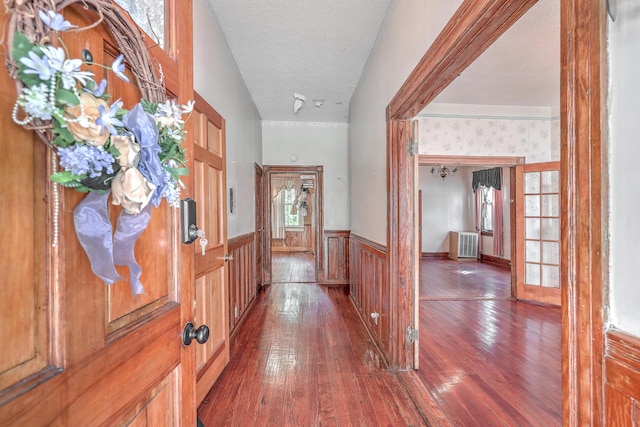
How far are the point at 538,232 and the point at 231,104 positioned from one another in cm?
453

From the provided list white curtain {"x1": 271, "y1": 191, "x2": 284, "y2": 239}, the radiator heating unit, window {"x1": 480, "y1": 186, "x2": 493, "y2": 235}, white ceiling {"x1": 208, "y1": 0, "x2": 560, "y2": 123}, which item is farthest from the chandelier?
white curtain {"x1": 271, "y1": 191, "x2": 284, "y2": 239}

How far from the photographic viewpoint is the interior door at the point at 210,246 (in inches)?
76.9

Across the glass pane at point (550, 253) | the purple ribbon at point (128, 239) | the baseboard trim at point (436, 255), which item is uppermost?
the purple ribbon at point (128, 239)

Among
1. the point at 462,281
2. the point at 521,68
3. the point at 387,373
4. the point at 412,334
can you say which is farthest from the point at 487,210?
the point at 387,373

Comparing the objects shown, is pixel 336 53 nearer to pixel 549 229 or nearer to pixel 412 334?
pixel 412 334

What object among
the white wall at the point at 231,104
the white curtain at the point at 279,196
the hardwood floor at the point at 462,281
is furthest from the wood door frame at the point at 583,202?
the white curtain at the point at 279,196

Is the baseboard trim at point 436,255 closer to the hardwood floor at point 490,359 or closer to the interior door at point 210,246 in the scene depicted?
the hardwood floor at point 490,359

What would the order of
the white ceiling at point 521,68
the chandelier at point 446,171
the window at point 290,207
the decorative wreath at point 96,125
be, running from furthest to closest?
1. the window at point 290,207
2. the chandelier at point 446,171
3. the white ceiling at point 521,68
4. the decorative wreath at point 96,125

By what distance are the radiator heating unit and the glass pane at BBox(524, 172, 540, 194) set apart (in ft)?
11.9

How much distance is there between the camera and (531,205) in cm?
436

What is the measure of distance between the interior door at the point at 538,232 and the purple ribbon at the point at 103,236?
5.02 metres

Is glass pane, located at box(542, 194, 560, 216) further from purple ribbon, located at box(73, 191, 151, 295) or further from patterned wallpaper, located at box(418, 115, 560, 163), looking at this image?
purple ribbon, located at box(73, 191, 151, 295)

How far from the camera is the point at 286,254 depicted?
9.62 m

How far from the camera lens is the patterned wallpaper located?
14.2 ft
